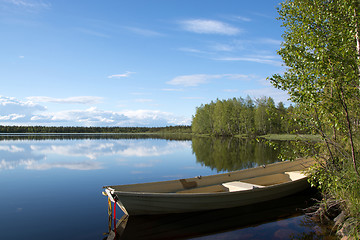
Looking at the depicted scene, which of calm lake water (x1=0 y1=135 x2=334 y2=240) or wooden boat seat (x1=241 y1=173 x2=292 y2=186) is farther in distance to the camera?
wooden boat seat (x1=241 y1=173 x2=292 y2=186)

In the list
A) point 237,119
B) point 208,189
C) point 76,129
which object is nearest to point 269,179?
point 208,189

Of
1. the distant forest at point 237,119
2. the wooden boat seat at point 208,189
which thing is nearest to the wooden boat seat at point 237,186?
the wooden boat seat at point 208,189

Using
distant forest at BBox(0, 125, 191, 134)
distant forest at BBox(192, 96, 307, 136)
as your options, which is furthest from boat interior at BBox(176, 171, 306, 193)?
distant forest at BBox(0, 125, 191, 134)

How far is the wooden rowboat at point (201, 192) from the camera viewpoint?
9.32m

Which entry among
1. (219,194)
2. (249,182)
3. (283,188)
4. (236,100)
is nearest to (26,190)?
(219,194)

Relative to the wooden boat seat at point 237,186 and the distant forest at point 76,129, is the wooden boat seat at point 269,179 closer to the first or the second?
the wooden boat seat at point 237,186

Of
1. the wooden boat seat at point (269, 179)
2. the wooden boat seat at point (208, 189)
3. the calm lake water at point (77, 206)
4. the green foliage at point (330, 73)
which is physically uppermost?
the green foliage at point (330, 73)

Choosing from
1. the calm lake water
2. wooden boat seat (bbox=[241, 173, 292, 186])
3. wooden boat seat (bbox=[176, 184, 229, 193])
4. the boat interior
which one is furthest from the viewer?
wooden boat seat (bbox=[241, 173, 292, 186])

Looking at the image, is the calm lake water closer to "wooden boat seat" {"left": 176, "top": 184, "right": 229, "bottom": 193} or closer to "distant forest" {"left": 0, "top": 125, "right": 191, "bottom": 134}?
"wooden boat seat" {"left": 176, "top": 184, "right": 229, "bottom": 193}

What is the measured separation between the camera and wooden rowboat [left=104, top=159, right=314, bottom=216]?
932 cm

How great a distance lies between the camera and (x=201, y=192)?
12.2m

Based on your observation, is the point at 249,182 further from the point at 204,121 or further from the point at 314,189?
the point at 204,121

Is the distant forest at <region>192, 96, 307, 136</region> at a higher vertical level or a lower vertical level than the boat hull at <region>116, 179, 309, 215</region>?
higher

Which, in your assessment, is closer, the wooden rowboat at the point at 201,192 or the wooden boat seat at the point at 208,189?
the wooden rowboat at the point at 201,192
